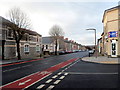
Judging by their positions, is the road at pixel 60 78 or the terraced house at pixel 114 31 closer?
the road at pixel 60 78

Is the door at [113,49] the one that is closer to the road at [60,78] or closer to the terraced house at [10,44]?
the road at [60,78]

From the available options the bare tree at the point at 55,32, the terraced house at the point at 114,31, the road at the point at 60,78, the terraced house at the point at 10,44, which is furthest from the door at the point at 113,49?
the bare tree at the point at 55,32

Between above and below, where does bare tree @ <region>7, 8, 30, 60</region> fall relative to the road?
above

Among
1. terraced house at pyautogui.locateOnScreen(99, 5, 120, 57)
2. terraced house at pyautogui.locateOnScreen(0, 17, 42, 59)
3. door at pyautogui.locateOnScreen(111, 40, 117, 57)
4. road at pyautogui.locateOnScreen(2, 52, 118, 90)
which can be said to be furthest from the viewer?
terraced house at pyautogui.locateOnScreen(0, 17, 42, 59)

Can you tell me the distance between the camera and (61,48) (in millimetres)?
69125

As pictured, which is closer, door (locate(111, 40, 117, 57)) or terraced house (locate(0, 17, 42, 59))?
door (locate(111, 40, 117, 57))

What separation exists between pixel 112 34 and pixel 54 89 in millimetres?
20212

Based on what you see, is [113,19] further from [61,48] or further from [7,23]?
[61,48]

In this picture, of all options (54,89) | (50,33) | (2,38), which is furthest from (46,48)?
(54,89)

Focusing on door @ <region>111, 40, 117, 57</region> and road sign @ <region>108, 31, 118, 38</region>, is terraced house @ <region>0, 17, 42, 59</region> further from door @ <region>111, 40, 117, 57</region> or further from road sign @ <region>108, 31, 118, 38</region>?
door @ <region>111, 40, 117, 57</region>

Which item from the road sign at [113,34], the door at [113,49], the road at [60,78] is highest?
the road sign at [113,34]

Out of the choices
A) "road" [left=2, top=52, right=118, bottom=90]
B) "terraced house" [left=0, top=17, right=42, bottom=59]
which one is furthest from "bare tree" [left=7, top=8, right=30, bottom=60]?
"road" [left=2, top=52, right=118, bottom=90]

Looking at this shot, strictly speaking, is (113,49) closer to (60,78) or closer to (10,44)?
(60,78)

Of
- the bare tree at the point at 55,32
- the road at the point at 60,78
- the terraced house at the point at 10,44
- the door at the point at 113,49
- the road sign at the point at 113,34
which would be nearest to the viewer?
the road at the point at 60,78
